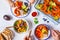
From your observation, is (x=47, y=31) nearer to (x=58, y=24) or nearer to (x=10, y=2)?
(x=58, y=24)

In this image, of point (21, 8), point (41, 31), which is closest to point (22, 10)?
point (21, 8)

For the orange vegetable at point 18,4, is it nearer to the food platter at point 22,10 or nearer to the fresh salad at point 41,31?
the food platter at point 22,10

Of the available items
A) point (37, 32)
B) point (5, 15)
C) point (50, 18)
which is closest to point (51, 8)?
point (50, 18)

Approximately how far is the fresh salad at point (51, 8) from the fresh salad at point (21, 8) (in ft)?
0.25

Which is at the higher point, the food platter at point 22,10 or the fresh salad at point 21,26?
the food platter at point 22,10

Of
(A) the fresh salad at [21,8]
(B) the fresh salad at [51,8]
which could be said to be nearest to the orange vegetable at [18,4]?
(A) the fresh salad at [21,8]

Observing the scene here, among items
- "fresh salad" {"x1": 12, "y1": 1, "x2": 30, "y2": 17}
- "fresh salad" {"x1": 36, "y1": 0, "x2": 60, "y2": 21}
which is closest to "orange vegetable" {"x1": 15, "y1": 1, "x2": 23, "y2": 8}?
"fresh salad" {"x1": 12, "y1": 1, "x2": 30, "y2": 17}

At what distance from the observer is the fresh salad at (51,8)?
1.32 metres

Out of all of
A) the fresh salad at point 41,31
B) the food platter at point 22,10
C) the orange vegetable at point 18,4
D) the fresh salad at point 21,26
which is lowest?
the fresh salad at point 41,31

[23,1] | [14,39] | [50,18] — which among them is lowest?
[14,39]

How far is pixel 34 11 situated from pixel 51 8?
0.32 feet

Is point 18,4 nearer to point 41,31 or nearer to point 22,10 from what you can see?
point 22,10

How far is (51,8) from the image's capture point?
1.33 m

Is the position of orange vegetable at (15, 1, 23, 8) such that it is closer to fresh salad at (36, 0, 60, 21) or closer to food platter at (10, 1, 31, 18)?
food platter at (10, 1, 31, 18)
